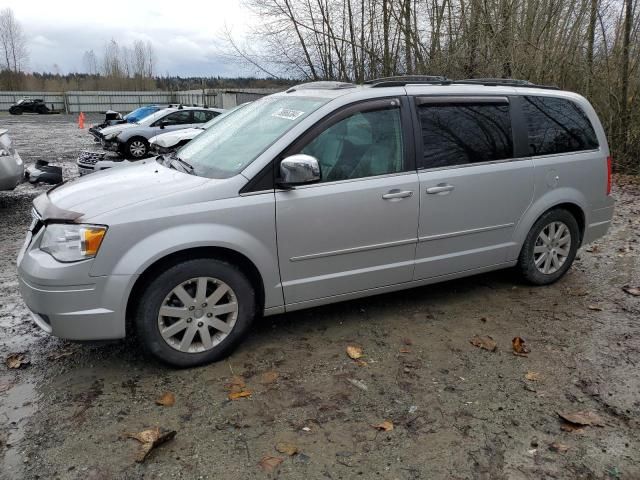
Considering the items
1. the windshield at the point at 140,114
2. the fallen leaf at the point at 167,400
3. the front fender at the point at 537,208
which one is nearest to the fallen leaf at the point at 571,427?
the front fender at the point at 537,208

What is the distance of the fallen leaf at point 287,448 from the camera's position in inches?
107

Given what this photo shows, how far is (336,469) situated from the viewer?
261 cm

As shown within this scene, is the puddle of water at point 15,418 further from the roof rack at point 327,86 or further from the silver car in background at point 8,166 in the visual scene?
the silver car in background at point 8,166

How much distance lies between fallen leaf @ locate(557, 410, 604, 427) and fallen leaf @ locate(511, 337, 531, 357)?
72 centimetres

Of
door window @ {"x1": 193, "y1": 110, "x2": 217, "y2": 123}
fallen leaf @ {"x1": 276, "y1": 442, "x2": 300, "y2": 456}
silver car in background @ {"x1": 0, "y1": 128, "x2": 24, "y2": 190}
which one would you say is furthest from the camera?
door window @ {"x1": 193, "y1": 110, "x2": 217, "y2": 123}

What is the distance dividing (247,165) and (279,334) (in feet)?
4.30

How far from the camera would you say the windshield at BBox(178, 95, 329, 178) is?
3713 mm

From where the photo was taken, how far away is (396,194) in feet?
12.8

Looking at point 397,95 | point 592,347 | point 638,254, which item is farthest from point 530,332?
point 638,254

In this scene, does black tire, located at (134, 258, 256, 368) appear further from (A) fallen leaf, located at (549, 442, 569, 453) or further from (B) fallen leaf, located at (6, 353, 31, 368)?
(A) fallen leaf, located at (549, 442, 569, 453)

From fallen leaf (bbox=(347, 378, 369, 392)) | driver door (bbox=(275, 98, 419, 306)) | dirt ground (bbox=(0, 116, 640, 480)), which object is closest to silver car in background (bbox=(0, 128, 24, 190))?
dirt ground (bbox=(0, 116, 640, 480))

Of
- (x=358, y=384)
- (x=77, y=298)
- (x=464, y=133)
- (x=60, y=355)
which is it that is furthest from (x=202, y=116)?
(x=358, y=384)

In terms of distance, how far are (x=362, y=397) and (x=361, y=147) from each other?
1744 mm

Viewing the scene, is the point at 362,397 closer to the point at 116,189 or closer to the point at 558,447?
the point at 558,447
